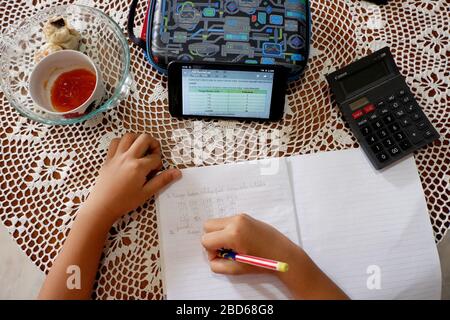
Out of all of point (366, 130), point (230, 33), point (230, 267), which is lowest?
point (230, 267)

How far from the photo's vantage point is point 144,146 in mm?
620

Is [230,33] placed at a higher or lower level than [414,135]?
higher

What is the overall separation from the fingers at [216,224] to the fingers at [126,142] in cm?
17

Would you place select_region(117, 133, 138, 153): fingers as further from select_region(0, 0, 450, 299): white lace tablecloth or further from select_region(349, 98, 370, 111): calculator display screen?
select_region(349, 98, 370, 111): calculator display screen

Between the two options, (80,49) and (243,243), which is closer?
(243,243)

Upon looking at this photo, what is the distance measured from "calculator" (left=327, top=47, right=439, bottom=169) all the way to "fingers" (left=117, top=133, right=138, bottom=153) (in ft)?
1.06

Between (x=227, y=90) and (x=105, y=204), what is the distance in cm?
25

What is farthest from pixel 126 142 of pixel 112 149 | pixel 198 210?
pixel 198 210

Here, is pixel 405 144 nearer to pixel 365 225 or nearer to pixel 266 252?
pixel 365 225

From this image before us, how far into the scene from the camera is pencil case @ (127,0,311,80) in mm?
630

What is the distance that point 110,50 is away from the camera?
667 millimetres

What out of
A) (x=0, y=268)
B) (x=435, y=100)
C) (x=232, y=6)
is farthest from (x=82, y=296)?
(x=435, y=100)
